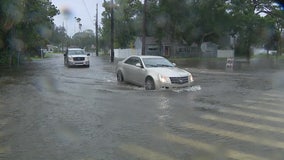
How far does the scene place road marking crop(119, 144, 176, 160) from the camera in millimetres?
6453

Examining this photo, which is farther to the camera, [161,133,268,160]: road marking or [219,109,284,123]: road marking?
[219,109,284,123]: road marking

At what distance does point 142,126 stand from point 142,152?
2.11 metres

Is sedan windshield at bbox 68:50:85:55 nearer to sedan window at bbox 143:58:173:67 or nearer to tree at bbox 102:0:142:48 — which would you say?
sedan window at bbox 143:58:173:67

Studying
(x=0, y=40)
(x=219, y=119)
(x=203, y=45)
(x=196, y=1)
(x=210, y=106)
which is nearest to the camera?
(x=219, y=119)

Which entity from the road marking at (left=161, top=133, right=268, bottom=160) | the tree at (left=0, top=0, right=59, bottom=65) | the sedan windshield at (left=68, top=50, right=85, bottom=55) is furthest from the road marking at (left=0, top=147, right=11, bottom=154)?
the sedan windshield at (left=68, top=50, right=85, bottom=55)

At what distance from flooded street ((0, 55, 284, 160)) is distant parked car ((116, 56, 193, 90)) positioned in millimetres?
1047

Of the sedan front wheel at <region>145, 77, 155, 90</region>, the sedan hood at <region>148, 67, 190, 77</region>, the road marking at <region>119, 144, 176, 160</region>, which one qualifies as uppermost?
the sedan hood at <region>148, 67, 190, 77</region>

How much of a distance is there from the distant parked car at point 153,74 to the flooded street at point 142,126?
1.05m

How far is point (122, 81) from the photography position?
19.3 m

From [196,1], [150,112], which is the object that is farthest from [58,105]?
[196,1]

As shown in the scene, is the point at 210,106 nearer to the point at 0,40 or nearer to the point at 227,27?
the point at 0,40

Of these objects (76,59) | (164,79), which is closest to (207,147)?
(164,79)

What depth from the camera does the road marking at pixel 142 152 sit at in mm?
6453

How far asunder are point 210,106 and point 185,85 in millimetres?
4239
